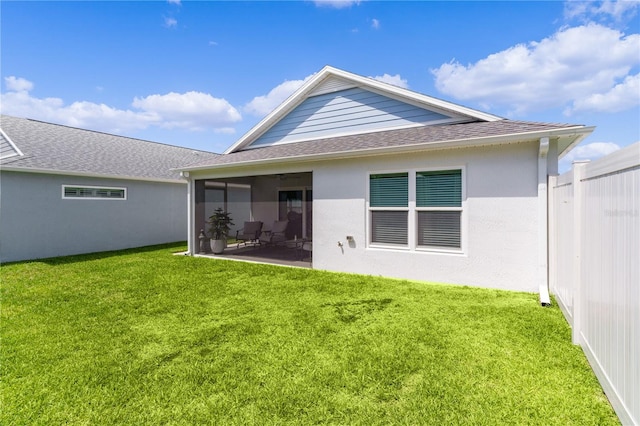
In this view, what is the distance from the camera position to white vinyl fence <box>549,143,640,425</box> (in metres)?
2.16

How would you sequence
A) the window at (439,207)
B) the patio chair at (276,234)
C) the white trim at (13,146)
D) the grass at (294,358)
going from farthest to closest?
the patio chair at (276,234) < the white trim at (13,146) < the window at (439,207) < the grass at (294,358)

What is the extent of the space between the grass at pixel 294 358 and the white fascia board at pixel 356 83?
4.69 metres

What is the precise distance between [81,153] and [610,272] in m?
16.7

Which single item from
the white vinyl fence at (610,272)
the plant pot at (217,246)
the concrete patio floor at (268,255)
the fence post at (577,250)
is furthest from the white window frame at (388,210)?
the plant pot at (217,246)

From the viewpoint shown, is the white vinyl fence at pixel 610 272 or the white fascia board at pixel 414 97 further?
the white fascia board at pixel 414 97

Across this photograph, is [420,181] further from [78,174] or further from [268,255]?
[78,174]

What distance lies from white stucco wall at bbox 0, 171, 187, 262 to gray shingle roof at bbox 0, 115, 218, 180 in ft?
1.36

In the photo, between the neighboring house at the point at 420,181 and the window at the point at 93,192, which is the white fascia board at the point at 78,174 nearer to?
the window at the point at 93,192

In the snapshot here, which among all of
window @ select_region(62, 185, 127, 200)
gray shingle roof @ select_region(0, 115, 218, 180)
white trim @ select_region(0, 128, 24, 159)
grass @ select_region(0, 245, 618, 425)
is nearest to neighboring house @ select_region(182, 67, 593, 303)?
grass @ select_region(0, 245, 618, 425)

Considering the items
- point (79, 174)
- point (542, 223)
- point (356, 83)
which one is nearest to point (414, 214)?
point (542, 223)

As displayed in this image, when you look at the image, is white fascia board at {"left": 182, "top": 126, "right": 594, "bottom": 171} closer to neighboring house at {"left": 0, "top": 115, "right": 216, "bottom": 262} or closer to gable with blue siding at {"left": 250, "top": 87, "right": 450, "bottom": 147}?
gable with blue siding at {"left": 250, "top": 87, "right": 450, "bottom": 147}

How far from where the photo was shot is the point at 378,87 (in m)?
9.16

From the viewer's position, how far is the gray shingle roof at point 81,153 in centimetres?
1114

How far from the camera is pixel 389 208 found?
7.11m
